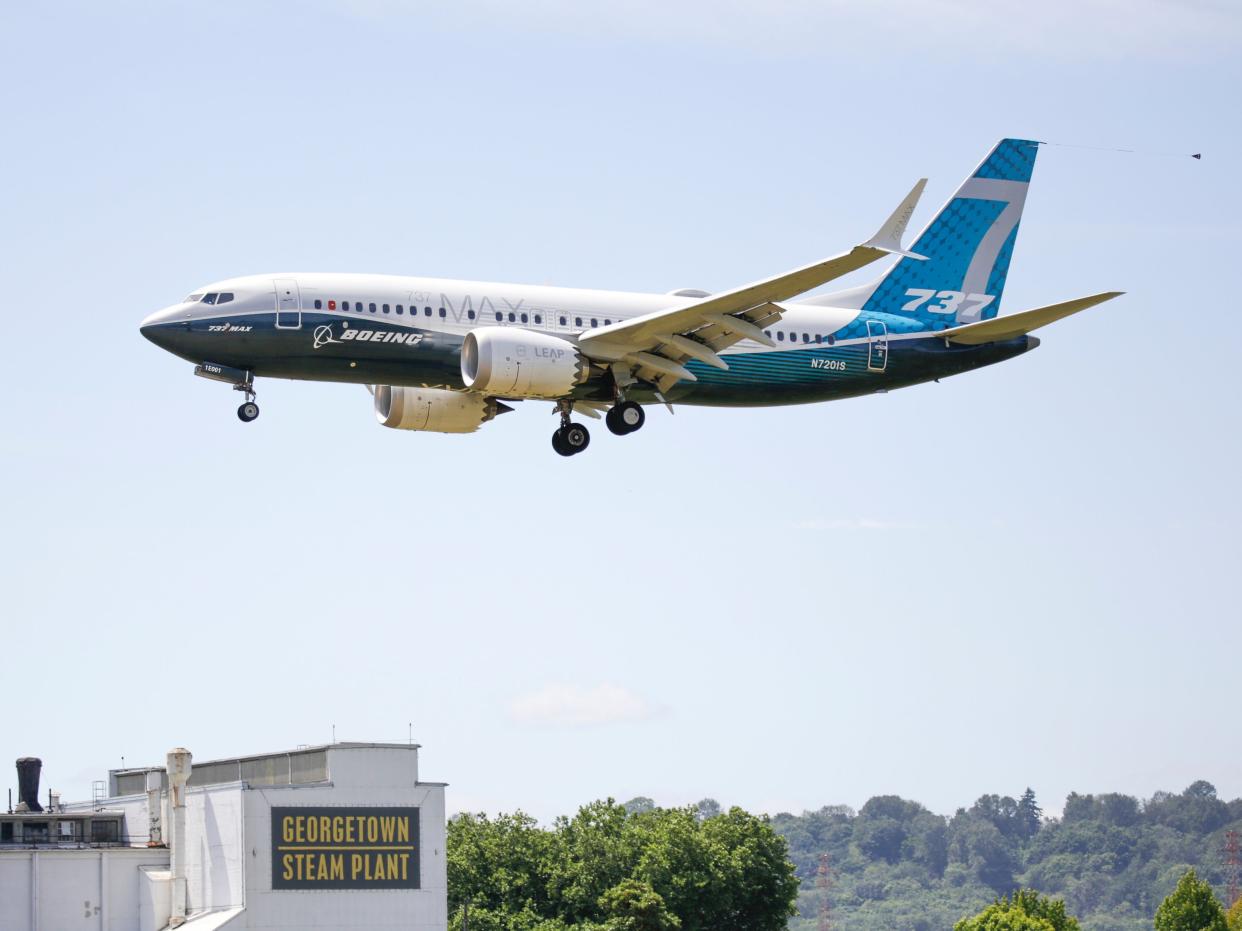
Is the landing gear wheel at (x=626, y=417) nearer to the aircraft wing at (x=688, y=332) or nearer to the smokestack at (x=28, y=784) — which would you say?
the aircraft wing at (x=688, y=332)

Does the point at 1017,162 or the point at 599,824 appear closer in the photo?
the point at 1017,162

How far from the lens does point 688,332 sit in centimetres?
5684

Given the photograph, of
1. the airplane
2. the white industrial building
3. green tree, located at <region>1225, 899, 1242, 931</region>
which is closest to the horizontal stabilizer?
the airplane

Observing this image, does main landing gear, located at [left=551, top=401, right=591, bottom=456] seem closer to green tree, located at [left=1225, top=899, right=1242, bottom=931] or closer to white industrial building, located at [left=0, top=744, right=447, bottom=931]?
white industrial building, located at [left=0, top=744, right=447, bottom=931]

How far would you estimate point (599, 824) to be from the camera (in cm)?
10894

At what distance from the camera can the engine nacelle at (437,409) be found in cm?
6169

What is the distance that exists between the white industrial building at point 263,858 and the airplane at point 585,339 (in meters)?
26.0

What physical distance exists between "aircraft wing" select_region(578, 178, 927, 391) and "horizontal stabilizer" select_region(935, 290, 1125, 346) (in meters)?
4.89

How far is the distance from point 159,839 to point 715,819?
31.6 m

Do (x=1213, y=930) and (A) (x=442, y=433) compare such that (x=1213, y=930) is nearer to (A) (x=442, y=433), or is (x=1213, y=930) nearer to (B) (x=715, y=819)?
(B) (x=715, y=819)

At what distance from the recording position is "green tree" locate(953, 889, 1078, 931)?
129000 mm

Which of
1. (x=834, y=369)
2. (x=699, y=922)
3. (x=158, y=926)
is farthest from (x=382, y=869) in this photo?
(x=834, y=369)

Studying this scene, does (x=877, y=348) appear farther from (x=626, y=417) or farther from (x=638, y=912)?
(x=638, y=912)

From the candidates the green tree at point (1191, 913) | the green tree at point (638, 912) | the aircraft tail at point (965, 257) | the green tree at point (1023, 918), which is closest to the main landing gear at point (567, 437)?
the aircraft tail at point (965, 257)
